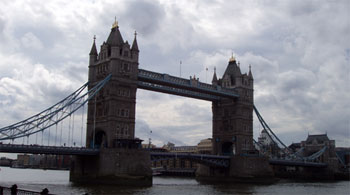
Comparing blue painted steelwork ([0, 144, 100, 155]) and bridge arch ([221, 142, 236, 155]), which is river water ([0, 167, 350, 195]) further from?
bridge arch ([221, 142, 236, 155])

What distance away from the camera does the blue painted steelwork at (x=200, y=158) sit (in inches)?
2833

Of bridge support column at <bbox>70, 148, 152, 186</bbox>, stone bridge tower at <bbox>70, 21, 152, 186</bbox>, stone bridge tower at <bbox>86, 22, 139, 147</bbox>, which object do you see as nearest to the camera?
bridge support column at <bbox>70, 148, 152, 186</bbox>


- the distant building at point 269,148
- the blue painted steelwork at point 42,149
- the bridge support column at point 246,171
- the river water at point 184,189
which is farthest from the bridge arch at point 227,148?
the blue painted steelwork at point 42,149

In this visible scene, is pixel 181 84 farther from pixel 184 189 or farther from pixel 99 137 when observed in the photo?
pixel 184 189

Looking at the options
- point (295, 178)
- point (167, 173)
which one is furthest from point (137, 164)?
point (167, 173)

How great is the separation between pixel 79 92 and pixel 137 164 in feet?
52.0

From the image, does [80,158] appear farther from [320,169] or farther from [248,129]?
[320,169]

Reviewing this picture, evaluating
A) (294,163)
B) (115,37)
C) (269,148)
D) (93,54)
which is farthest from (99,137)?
(269,148)

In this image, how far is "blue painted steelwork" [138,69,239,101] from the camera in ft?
241

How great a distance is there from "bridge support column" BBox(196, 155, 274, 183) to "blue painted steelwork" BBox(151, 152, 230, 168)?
183 centimetres

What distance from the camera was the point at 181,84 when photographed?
77625 mm

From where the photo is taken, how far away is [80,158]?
67938 millimetres

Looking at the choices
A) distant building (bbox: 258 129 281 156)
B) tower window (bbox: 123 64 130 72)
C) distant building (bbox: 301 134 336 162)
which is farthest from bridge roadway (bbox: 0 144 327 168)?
distant building (bbox: 301 134 336 162)

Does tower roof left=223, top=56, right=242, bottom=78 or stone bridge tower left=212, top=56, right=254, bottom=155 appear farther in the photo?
tower roof left=223, top=56, right=242, bottom=78
